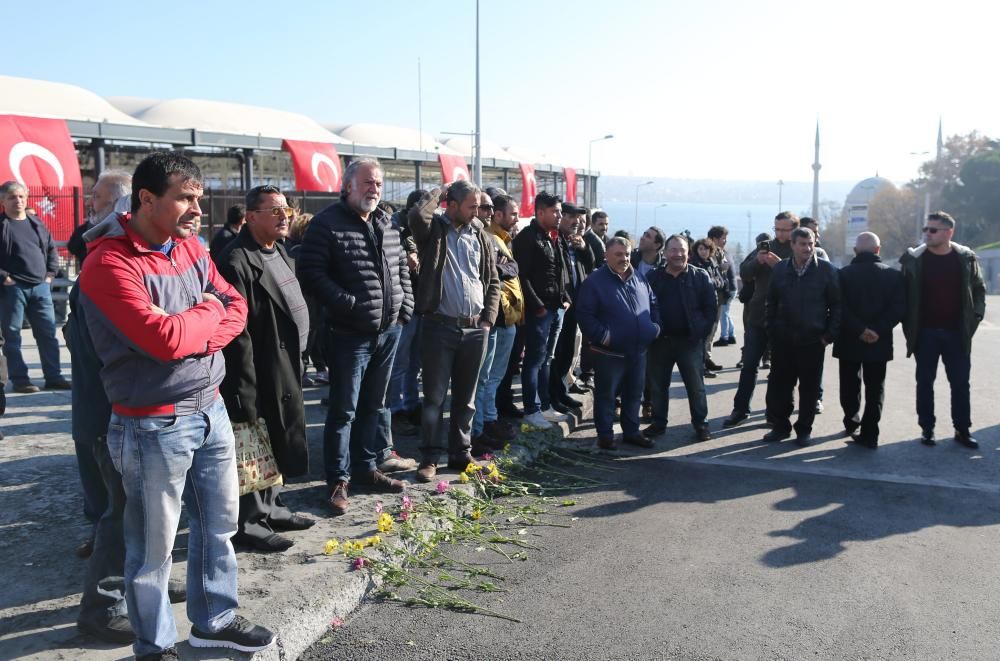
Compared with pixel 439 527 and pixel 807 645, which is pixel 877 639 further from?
pixel 439 527

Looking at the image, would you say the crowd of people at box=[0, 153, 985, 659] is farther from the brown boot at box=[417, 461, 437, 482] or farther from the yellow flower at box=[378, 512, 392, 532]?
the yellow flower at box=[378, 512, 392, 532]

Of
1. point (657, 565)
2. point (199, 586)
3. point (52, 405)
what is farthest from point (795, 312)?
point (52, 405)

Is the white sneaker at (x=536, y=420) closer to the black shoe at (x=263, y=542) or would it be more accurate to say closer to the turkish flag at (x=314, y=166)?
the black shoe at (x=263, y=542)

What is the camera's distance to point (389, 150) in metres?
29.2

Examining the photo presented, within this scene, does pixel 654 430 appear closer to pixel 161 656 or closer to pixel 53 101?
pixel 161 656

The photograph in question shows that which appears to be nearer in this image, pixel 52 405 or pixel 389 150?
pixel 52 405

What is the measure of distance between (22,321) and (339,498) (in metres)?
4.91

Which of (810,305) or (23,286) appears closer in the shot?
(810,305)

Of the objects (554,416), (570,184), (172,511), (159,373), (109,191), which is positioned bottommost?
(554,416)

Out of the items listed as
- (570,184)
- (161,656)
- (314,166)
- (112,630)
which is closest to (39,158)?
(314,166)

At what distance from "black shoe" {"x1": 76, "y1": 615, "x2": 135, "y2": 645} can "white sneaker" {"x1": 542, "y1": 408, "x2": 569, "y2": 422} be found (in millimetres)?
4896

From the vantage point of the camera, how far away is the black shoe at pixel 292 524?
488 cm

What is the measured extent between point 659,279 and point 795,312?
4.04ft

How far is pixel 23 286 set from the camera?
8.29 m
